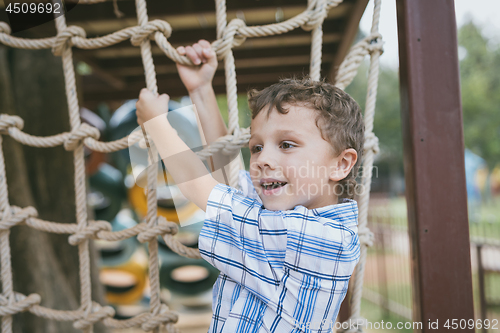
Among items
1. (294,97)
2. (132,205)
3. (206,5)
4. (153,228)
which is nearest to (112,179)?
(132,205)

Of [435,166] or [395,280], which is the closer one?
[435,166]

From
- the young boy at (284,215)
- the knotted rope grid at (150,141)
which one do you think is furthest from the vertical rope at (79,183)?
the young boy at (284,215)

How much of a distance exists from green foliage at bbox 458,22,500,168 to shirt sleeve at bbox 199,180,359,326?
13529 mm

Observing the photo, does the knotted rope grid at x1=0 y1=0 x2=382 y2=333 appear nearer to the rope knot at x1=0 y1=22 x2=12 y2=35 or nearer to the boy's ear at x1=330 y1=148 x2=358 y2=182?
the rope knot at x1=0 y1=22 x2=12 y2=35

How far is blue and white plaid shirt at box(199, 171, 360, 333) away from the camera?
0.72m

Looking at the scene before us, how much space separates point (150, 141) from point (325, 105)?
437 millimetres

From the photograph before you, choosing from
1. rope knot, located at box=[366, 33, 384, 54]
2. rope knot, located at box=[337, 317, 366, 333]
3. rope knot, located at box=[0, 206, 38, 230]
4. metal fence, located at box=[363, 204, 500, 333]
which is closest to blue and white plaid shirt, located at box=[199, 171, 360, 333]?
rope knot, located at box=[337, 317, 366, 333]

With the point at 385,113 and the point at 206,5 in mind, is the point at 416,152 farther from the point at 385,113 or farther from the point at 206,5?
the point at 385,113

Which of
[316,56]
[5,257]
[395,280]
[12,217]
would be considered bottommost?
[395,280]

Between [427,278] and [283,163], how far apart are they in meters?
0.45

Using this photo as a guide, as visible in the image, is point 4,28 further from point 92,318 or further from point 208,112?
point 92,318

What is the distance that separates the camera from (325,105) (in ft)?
2.61

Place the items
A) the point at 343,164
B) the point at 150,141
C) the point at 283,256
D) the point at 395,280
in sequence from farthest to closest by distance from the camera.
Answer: the point at 395,280
the point at 150,141
the point at 343,164
the point at 283,256

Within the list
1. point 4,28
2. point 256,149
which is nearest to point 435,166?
point 256,149
